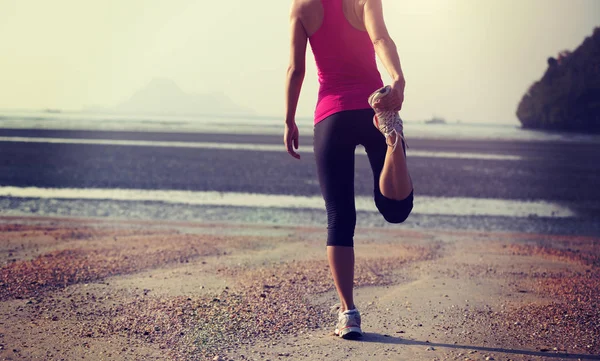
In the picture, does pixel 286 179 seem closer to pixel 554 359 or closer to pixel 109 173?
pixel 109 173

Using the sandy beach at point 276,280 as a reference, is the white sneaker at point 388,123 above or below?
above

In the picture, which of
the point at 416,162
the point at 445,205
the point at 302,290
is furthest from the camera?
the point at 416,162

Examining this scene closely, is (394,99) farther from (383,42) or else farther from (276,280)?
(276,280)

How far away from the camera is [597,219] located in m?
11.9

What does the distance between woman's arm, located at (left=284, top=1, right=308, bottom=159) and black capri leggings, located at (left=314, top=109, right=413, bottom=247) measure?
172 mm

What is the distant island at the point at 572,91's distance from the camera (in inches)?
1908

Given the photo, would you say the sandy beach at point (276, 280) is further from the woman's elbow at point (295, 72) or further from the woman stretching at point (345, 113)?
the woman's elbow at point (295, 72)

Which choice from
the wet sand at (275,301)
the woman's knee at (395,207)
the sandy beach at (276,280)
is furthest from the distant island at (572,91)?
the woman's knee at (395,207)

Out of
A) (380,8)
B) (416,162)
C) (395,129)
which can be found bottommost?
(416,162)

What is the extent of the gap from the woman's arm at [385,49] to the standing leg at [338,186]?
41 cm

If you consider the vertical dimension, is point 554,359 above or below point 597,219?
above

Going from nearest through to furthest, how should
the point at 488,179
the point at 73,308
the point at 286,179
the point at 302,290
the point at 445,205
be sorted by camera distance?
the point at 73,308 < the point at 302,290 < the point at 445,205 < the point at 286,179 < the point at 488,179

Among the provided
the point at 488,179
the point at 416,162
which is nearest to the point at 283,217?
the point at 488,179

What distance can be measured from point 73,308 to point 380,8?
8.73 feet
